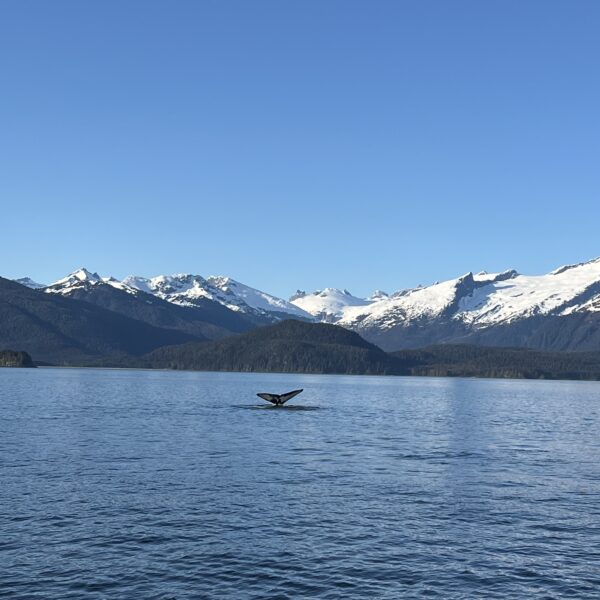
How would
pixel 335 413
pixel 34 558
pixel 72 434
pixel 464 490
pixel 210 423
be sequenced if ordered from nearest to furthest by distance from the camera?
pixel 34 558, pixel 464 490, pixel 72 434, pixel 210 423, pixel 335 413

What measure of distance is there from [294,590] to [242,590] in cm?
250

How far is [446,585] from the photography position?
125 ft

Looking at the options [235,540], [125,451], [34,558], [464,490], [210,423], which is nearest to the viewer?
[34,558]

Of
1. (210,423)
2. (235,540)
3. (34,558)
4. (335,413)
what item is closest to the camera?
(34,558)

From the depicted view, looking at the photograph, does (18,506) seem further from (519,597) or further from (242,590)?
(519,597)

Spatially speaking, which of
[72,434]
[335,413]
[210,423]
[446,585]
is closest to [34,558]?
[446,585]

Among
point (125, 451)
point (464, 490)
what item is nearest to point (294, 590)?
point (464, 490)

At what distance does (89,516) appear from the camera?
51.4m

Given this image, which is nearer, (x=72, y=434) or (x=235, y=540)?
(x=235, y=540)

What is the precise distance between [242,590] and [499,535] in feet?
62.2

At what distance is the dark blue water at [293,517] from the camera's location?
127 ft

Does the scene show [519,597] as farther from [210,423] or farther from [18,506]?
[210,423]

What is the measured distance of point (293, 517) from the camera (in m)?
52.3

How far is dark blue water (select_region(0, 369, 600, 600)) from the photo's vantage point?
1518 inches
